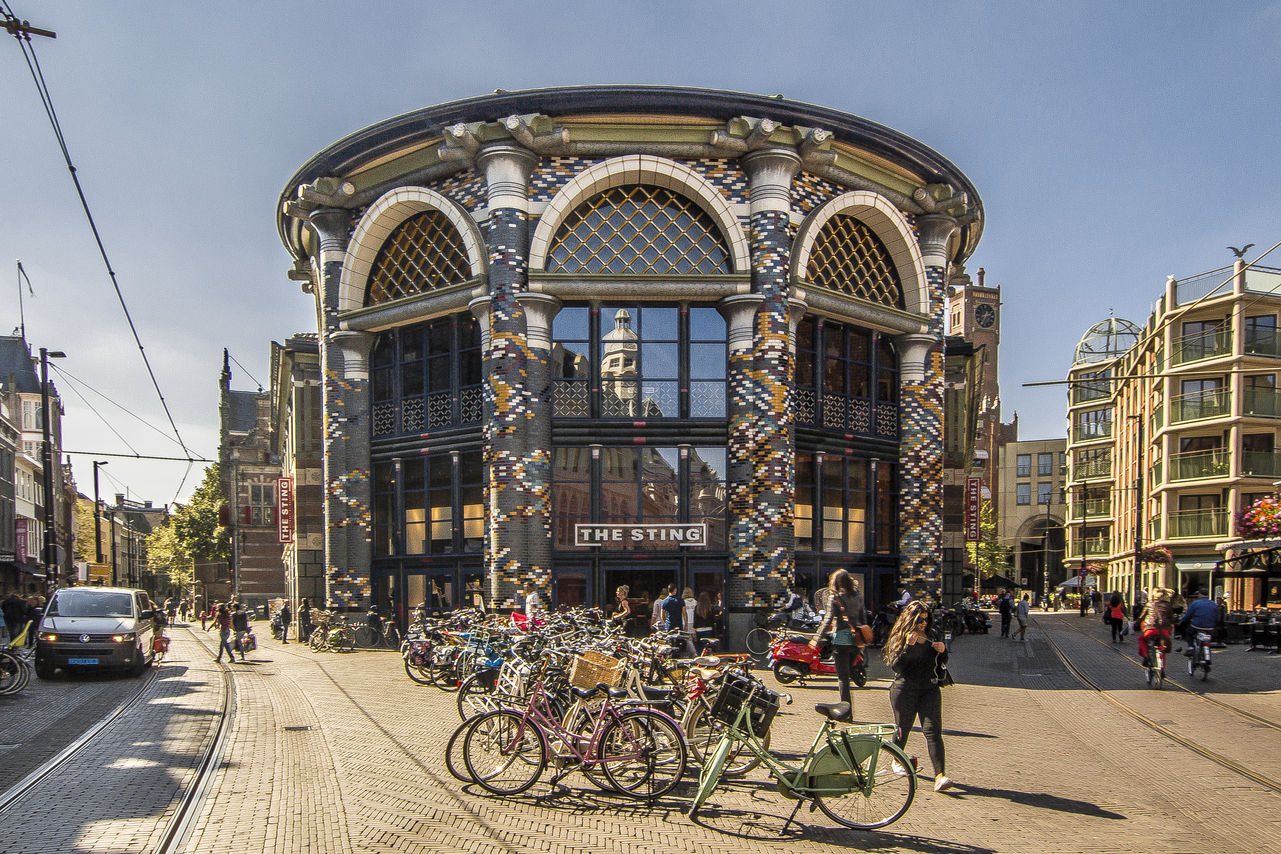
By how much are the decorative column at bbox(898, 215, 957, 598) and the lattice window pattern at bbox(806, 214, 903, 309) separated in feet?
3.52

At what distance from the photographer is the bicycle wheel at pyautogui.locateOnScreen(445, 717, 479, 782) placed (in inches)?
322

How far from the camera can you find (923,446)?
81.1ft

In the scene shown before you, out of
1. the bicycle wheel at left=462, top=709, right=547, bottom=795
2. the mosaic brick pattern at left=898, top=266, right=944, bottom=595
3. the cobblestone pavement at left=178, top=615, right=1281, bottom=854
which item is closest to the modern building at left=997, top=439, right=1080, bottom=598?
the mosaic brick pattern at left=898, top=266, right=944, bottom=595

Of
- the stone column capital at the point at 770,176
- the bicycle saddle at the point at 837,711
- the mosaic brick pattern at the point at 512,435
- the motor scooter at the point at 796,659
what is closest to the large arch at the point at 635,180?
the mosaic brick pattern at the point at 512,435

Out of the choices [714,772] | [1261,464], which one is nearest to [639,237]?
[714,772]

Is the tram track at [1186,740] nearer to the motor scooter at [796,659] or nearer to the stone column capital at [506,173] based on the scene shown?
the motor scooter at [796,659]

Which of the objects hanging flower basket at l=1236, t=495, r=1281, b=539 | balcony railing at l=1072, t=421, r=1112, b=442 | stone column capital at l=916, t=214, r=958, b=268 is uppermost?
stone column capital at l=916, t=214, r=958, b=268

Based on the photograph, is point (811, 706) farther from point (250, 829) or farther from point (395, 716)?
point (250, 829)

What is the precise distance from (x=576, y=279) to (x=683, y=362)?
118 inches

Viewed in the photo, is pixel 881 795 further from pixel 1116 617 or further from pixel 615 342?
pixel 1116 617

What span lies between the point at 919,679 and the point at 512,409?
45.8ft

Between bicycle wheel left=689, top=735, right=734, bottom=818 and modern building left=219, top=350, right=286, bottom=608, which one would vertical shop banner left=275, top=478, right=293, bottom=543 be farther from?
bicycle wheel left=689, top=735, right=734, bottom=818

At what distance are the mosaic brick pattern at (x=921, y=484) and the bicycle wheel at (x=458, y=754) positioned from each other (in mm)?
17856

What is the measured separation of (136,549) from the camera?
125 meters
